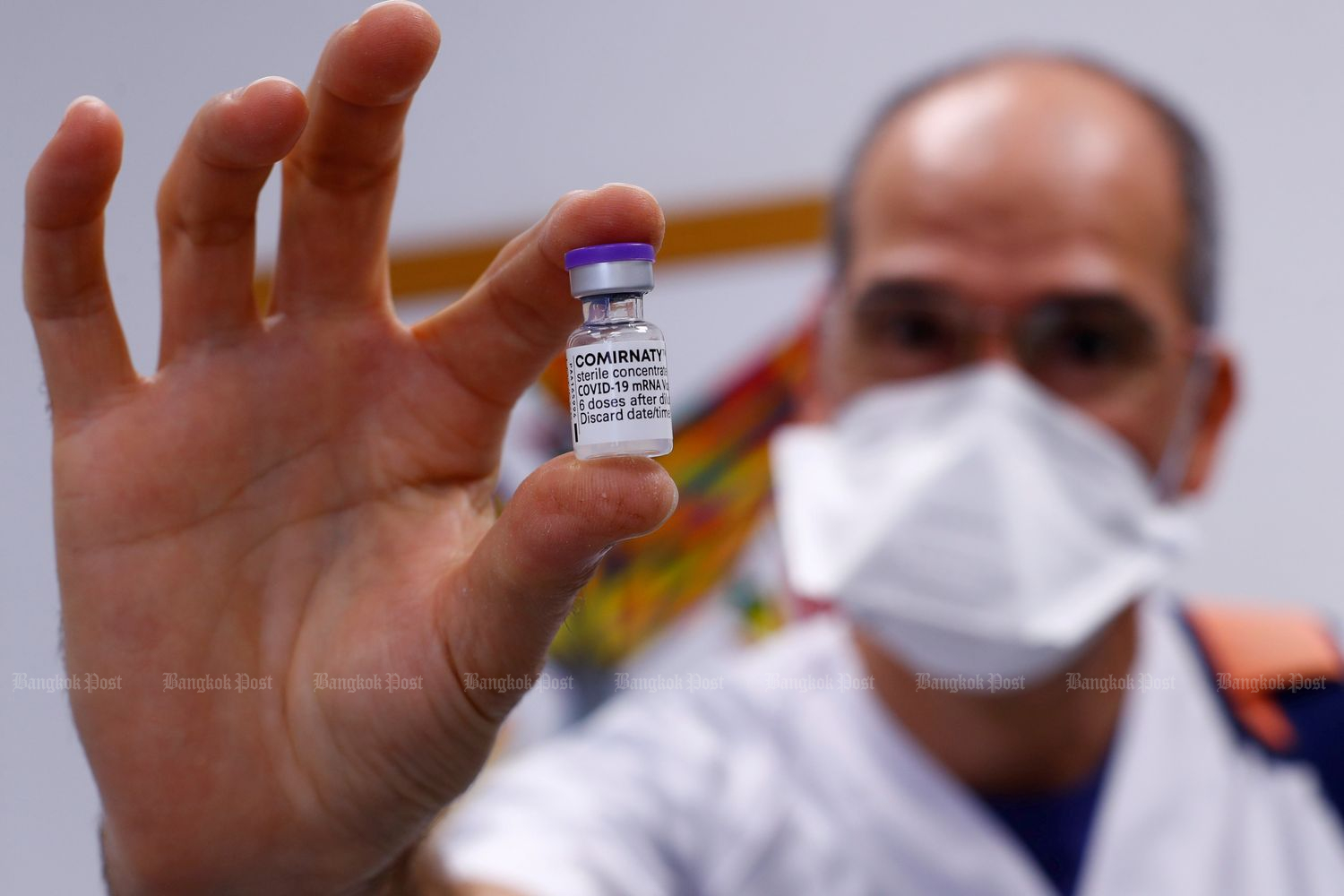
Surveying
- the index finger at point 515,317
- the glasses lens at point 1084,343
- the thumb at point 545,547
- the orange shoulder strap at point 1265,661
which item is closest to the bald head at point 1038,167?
the glasses lens at point 1084,343

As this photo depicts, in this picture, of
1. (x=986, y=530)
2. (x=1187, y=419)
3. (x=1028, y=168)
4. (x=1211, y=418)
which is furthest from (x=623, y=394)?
(x=1211, y=418)

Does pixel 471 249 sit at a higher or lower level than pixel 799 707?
higher

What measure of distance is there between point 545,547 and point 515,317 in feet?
0.67

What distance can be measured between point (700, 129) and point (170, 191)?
1.16m

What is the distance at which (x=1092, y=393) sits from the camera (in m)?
1.33

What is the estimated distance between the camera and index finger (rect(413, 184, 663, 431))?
0.58 meters

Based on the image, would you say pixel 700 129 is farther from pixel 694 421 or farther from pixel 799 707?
pixel 799 707

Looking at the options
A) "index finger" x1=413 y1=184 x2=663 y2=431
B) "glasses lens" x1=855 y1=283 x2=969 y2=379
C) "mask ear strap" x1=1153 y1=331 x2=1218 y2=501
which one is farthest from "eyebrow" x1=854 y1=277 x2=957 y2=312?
"index finger" x1=413 y1=184 x2=663 y2=431

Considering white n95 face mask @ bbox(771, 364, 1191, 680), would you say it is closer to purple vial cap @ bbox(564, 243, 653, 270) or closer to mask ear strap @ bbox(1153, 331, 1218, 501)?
mask ear strap @ bbox(1153, 331, 1218, 501)

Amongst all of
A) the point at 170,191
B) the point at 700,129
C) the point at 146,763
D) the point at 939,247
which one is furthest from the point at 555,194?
the point at 146,763

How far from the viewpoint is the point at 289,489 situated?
69cm

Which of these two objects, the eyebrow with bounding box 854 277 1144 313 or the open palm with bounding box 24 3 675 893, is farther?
the eyebrow with bounding box 854 277 1144 313

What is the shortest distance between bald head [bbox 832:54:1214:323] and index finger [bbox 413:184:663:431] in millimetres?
869

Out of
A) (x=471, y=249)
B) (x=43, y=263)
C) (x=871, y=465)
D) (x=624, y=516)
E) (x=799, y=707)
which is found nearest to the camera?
(x=624, y=516)
